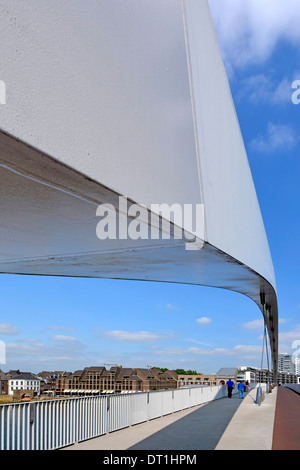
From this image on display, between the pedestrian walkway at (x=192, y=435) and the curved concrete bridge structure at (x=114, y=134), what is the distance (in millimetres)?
4034

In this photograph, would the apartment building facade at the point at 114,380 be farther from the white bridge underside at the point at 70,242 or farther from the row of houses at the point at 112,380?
the white bridge underside at the point at 70,242

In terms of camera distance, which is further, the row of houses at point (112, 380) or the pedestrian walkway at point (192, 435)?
the row of houses at point (112, 380)

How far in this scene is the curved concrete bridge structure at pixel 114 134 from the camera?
9.21 feet

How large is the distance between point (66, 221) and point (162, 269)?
144 inches

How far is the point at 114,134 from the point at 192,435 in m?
9.08

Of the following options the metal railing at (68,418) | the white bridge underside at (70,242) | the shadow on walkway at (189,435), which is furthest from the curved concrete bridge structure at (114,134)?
the shadow on walkway at (189,435)

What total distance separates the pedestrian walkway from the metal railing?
223 millimetres

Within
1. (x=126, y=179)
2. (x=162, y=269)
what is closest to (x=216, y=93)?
(x=162, y=269)

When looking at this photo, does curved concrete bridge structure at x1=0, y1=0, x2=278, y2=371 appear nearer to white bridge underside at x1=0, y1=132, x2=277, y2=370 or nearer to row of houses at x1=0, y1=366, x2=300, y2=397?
white bridge underside at x1=0, y1=132, x2=277, y2=370

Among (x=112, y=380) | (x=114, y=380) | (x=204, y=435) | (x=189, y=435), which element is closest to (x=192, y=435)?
(x=189, y=435)

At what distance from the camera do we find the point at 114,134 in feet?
11.7

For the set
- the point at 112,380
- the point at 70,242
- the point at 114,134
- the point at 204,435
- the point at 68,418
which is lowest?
the point at 112,380

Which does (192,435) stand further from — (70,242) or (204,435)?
(70,242)
